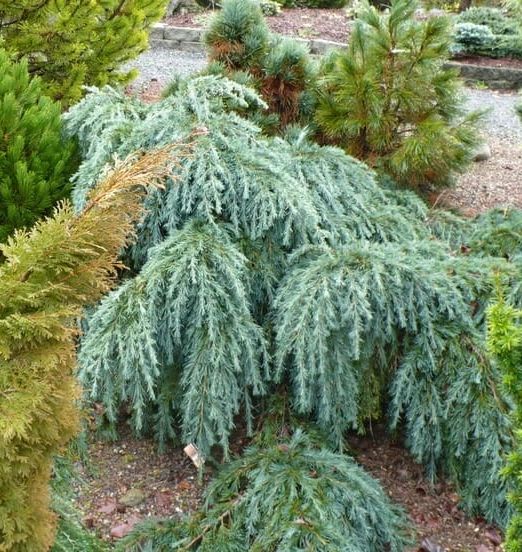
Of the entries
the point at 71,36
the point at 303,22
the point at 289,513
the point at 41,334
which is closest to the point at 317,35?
the point at 303,22

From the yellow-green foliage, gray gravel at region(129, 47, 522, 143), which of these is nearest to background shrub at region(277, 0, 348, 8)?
gray gravel at region(129, 47, 522, 143)

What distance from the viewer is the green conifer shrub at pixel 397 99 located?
3.97m

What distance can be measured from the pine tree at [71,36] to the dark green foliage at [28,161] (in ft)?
2.91

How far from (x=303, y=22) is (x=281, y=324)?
900 centimetres

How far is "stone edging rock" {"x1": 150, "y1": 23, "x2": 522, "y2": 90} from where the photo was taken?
9.04 meters

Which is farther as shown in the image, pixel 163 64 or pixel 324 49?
pixel 324 49

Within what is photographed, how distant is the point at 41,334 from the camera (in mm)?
1474

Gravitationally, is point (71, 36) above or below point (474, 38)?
above

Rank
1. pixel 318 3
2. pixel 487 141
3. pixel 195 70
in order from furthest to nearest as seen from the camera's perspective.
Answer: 1. pixel 318 3
2. pixel 195 70
3. pixel 487 141

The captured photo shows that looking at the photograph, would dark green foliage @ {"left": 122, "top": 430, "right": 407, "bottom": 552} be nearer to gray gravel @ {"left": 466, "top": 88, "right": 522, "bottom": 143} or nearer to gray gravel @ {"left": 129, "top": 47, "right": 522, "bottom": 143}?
gray gravel @ {"left": 466, "top": 88, "right": 522, "bottom": 143}

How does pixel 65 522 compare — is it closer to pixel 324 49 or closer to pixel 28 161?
pixel 28 161

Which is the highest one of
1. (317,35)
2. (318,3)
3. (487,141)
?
(318,3)

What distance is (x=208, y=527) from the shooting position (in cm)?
242

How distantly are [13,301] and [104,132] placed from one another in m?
1.92
